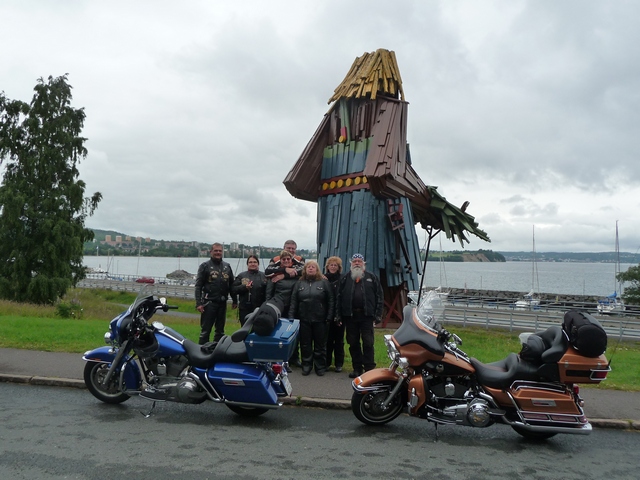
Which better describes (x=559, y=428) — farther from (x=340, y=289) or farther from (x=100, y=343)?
(x=100, y=343)

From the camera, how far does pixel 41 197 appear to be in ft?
72.7

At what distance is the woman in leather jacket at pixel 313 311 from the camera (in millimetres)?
6898

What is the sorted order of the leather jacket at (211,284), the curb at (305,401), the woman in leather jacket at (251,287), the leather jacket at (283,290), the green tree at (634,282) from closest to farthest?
the curb at (305,401), the leather jacket at (283,290), the woman in leather jacket at (251,287), the leather jacket at (211,284), the green tree at (634,282)

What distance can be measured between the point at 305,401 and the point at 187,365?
1.37 meters

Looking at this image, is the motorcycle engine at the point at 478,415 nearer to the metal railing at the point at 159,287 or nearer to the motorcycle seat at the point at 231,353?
the motorcycle seat at the point at 231,353

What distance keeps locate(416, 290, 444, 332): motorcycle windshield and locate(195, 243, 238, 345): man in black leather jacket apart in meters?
3.75

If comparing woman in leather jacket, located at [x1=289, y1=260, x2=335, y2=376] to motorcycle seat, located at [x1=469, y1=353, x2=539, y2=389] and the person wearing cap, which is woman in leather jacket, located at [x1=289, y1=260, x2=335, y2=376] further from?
motorcycle seat, located at [x1=469, y1=353, x2=539, y2=389]

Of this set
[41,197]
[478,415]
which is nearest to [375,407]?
[478,415]

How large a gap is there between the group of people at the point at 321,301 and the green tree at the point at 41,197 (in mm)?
16748

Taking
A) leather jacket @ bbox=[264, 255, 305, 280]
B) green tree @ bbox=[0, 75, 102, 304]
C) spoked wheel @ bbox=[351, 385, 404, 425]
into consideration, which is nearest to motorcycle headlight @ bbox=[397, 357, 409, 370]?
spoked wheel @ bbox=[351, 385, 404, 425]

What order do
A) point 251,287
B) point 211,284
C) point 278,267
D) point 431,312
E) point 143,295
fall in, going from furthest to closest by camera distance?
point 211,284 → point 251,287 → point 278,267 → point 143,295 → point 431,312

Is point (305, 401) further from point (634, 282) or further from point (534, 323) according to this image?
point (634, 282)

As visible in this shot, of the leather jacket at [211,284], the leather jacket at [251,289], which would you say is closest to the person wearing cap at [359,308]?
the leather jacket at [251,289]

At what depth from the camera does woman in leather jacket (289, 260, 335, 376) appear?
6898mm
